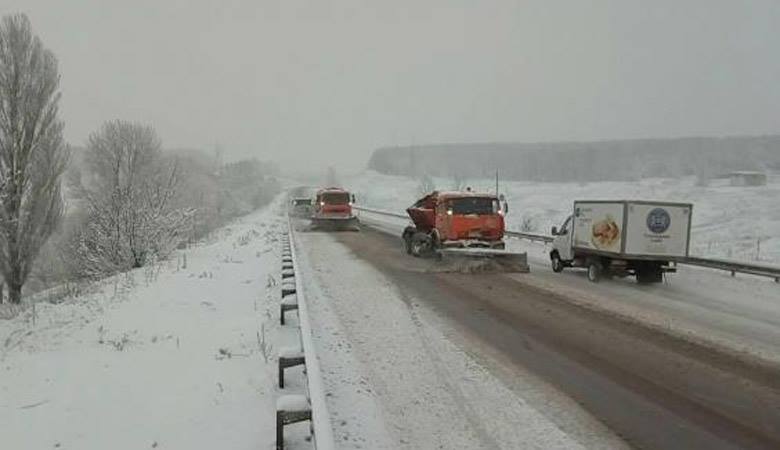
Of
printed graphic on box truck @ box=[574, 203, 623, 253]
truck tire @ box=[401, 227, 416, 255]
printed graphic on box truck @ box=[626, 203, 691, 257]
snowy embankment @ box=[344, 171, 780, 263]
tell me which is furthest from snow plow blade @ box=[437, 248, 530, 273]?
snowy embankment @ box=[344, 171, 780, 263]

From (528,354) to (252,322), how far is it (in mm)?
4295

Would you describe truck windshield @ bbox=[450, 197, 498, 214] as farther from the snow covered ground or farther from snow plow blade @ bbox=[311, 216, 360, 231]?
snow plow blade @ bbox=[311, 216, 360, 231]

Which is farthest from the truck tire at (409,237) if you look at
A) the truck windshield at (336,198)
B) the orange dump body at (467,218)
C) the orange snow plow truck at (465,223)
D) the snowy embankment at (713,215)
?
the truck windshield at (336,198)

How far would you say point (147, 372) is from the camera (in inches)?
294

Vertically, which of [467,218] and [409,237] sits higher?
[467,218]

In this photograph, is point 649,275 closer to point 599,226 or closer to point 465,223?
Answer: point 599,226

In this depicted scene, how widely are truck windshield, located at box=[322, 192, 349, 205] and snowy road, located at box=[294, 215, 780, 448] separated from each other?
22410mm

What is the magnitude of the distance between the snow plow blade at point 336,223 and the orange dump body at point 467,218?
16149mm

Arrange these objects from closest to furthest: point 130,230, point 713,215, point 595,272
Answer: point 595,272 < point 130,230 < point 713,215

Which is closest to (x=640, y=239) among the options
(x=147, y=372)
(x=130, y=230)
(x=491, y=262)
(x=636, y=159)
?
(x=491, y=262)

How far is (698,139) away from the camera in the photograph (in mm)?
173250

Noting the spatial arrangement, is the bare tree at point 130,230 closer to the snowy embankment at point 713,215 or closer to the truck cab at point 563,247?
the truck cab at point 563,247

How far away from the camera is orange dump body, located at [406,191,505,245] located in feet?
65.7

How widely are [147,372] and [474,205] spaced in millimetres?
14355
